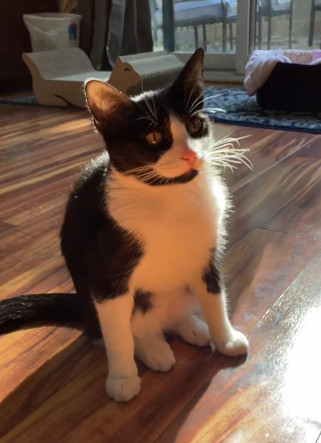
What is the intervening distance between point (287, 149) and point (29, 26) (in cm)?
225

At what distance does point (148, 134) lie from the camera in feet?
2.46

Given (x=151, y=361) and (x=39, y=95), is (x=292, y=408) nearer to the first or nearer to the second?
(x=151, y=361)

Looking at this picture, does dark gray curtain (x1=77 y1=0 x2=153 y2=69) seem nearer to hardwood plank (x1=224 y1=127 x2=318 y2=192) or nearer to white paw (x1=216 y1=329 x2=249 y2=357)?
hardwood plank (x1=224 y1=127 x2=318 y2=192)

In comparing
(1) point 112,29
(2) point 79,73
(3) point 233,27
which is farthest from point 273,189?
(3) point 233,27

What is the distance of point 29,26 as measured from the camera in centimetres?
339

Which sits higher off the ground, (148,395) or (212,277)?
(212,277)

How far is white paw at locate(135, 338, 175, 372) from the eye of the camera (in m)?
0.88

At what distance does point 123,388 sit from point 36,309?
29 centimetres

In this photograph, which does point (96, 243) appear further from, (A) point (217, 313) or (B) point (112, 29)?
(B) point (112, 29)

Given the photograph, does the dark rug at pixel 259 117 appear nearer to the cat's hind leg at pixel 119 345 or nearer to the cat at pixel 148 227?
the cat at pixel 148 227

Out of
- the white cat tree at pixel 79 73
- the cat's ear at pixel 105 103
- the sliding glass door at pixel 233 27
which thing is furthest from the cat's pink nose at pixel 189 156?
the sliding glass door at pixel 233 27

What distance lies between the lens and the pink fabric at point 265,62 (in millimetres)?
2434

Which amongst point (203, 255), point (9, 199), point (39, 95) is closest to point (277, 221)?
point (203, 255)

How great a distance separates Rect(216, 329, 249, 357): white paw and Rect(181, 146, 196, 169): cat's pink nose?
0.36 m
